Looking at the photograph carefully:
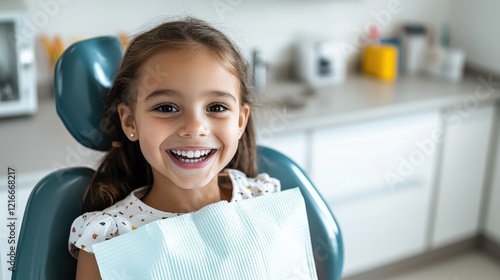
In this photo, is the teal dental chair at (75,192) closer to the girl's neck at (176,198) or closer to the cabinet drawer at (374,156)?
the girl's neck at (176,198)

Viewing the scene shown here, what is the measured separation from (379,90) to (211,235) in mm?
1551

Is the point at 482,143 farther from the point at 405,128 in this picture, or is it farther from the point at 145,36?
the point at 145,36

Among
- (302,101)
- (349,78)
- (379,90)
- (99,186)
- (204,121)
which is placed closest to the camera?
(204,121)

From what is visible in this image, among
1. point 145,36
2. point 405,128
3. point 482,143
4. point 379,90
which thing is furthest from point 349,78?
point 145,36

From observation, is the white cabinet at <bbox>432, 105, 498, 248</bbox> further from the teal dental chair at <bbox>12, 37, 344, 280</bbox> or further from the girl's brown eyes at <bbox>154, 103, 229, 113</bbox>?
the girl's brown eyes at <bbox>154, 103, 229, 113</bbox>

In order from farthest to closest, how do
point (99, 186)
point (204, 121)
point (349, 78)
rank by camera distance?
point (349, 78)
point (99, 186)
point (204, 121)

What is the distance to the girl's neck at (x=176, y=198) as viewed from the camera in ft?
3.79

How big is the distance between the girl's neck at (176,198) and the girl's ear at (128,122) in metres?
0.10

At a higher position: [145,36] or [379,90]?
[145,36]

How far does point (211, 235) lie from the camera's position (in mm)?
1074

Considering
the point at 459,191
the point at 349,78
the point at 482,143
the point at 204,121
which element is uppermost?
the point at 204,121

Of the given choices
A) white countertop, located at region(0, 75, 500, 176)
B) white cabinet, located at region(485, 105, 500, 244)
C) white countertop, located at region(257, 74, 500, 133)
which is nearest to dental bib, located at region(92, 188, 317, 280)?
white countertop, located at region(0, 75, 500, 176)

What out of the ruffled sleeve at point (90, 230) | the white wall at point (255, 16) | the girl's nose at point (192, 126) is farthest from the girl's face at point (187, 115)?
the white wall at point (255, 16)

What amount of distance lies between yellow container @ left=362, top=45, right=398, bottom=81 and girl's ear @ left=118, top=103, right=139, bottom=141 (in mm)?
1678
